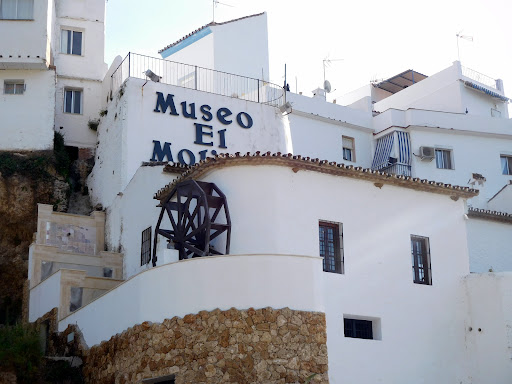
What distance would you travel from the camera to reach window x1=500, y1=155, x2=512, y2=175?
4019 cm

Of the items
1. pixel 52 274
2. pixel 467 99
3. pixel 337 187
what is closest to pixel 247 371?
pixel 337 187

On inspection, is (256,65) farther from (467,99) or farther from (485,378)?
(485,378)

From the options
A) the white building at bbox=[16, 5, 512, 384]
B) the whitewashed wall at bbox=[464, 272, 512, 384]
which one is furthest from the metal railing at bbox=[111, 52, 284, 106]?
the whitewashed wall at bbox=[464, 272, 512, 384]

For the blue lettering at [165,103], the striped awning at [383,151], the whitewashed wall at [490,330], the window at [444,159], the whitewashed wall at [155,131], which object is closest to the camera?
the whitewashed wall at [490,330]

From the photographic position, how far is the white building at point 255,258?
20125 mm

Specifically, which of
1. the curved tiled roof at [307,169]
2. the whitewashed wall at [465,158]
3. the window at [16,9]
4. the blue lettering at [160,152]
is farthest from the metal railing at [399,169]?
the window at [16,9]

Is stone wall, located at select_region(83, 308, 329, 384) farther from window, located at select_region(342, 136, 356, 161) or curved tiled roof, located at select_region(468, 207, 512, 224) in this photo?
window, located at select_region(342, 136, 356, 161)

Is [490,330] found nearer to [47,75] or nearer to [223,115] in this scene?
[223,115]

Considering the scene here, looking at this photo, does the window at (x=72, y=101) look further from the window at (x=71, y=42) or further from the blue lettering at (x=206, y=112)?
the blue lettering at (x=206, y=112)

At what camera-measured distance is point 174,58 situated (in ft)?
137

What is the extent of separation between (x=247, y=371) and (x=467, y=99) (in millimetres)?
26231

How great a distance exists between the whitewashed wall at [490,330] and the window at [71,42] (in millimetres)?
19055

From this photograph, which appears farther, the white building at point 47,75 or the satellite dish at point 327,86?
the satellite dish at point 327,86

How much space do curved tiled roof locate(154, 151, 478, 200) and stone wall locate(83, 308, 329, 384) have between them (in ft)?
13.7
